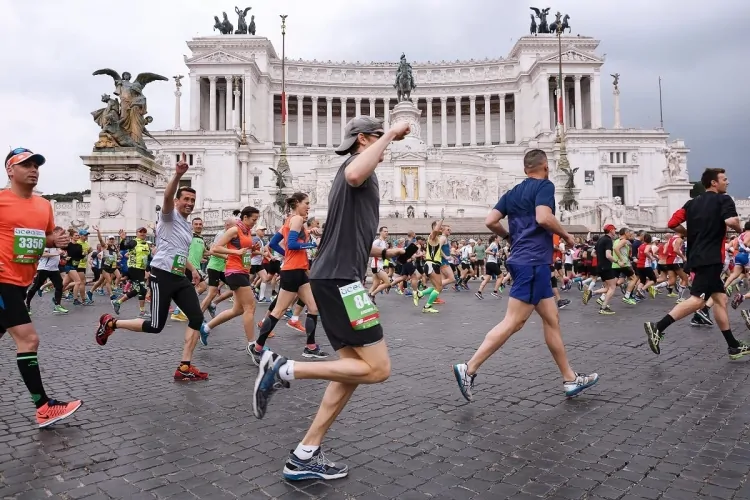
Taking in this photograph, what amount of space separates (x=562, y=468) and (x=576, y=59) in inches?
3213

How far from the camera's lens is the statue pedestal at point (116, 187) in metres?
18.6

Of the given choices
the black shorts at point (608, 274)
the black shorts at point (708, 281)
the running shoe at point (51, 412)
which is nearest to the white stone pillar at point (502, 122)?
the black shorts at point (608, 274)

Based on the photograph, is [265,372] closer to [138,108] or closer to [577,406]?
[577,406]

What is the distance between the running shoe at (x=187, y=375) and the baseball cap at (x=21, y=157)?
2.50 m

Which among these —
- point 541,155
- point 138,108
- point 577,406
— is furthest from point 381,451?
point 138,108

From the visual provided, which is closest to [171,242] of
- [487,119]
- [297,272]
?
[297,272]

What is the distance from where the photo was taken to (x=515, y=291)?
17.5ft

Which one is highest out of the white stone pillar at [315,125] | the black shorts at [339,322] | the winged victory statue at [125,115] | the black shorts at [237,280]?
the white stone pillar at [315,125]

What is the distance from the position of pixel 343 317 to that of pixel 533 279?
2463 mm

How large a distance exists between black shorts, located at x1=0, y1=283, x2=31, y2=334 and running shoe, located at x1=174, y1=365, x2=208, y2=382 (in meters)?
1.76

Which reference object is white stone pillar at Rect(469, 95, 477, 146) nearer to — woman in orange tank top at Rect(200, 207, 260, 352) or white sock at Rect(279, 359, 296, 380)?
woman in orange tank top at Rect(200, 207, 260, 352)

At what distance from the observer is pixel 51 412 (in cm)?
455

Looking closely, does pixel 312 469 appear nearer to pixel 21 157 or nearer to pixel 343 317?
pixel 343 317

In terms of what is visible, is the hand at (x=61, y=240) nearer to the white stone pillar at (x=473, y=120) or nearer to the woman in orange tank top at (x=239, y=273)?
the woman in orange tank top at (x=239, y=273)
